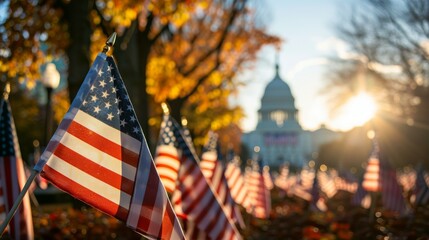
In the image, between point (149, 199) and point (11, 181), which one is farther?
point (11, 181)

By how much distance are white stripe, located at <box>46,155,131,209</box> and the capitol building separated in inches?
6049

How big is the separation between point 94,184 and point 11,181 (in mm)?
2556

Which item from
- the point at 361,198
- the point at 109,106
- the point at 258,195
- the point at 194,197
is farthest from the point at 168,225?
the point at 361,198

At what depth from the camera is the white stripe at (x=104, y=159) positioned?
418cm

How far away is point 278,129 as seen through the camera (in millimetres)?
165250

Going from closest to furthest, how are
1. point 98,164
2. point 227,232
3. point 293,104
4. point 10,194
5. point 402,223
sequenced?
1. point 98,164
2. point 227,232
3. point 10,194
4. point 402,223
5. point 293,104

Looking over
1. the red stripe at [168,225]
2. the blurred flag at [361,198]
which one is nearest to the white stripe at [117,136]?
the red stripe at [168,225]

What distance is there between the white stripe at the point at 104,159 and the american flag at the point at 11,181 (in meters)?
2.07

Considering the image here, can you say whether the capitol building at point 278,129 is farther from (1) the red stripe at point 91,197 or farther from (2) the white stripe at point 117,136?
(1) the red stripe at point 91,197

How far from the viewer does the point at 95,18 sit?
42.1ft

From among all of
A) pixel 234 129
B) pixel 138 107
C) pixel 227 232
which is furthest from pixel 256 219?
pixel 234 129

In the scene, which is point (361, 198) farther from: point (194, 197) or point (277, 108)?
point (277, 108)

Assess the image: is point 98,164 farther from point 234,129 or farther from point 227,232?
point 234,129

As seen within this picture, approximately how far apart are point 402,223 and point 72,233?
4.64 m
